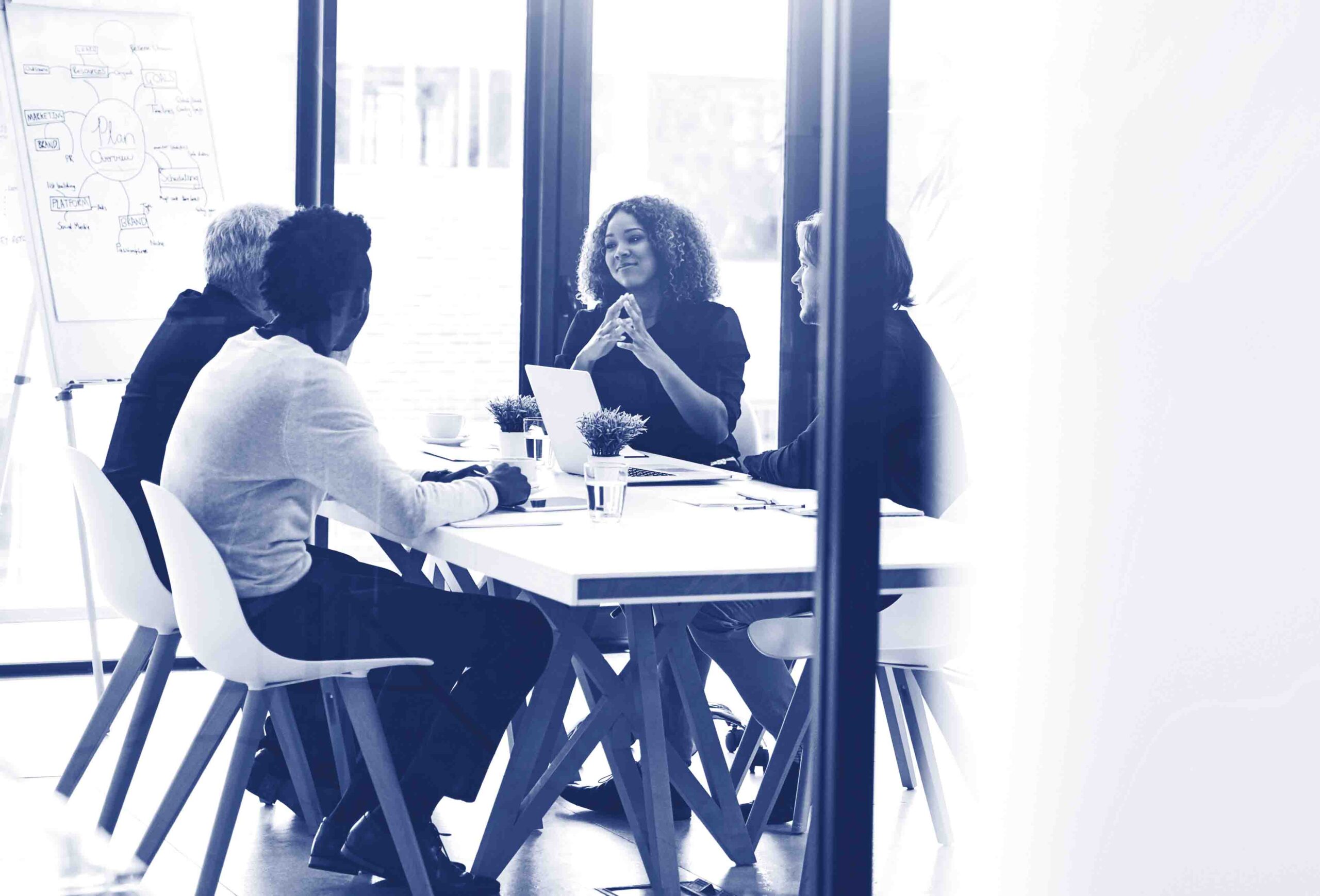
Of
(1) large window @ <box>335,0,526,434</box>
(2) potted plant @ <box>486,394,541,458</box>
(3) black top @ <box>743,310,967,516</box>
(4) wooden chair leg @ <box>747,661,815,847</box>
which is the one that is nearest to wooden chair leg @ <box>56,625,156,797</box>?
(1) large window @ <box>335,0,526,434</box>

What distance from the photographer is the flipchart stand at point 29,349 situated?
297 cm

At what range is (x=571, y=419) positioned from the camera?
336 centimetres

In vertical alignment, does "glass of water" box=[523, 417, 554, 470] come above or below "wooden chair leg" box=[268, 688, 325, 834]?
above

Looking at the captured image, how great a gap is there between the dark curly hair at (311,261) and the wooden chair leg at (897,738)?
130 cm

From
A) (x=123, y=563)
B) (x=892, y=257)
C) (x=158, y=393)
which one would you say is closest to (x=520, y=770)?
(x=123, y=563)

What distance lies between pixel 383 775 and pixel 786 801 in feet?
2.33

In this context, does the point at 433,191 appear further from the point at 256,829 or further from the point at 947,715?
the point at 947,715

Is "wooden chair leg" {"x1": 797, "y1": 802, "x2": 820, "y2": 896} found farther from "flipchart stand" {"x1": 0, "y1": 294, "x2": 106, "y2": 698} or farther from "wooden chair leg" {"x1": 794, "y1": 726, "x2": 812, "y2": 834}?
"flipchart stand" {"x1": 0, "y1": 294, "x2": 106, "y2": 698}

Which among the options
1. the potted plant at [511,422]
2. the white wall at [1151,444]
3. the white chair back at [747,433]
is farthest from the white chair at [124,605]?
the white wall at [1151,444]

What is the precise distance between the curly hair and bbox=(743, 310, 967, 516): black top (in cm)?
126

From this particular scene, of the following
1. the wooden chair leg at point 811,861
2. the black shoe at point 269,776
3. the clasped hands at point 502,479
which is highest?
the clasped hands at point 502,479

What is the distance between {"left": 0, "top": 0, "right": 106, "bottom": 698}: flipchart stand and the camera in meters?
2.97

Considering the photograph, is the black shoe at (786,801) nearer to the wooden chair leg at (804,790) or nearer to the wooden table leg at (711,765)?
the wooden chair leg at (804,790)

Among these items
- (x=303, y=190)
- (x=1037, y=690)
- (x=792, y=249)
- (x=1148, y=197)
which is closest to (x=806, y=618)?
(x=1037, y=690)
